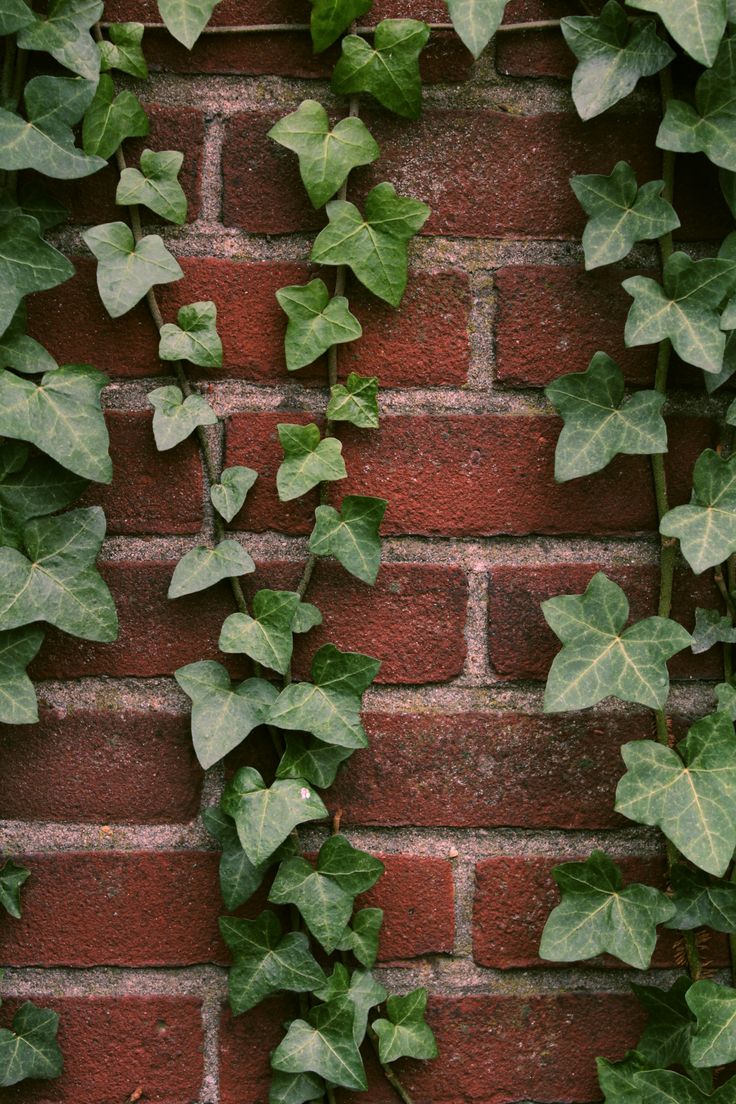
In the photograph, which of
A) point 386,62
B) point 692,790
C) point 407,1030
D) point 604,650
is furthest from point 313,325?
point 407,1030

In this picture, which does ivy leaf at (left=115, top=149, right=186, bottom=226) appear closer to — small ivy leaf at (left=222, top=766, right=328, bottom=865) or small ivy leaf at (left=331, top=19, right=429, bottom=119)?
small ivy leaf at (left=331, top=19, right=429, bottom=119)

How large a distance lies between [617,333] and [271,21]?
0.35 meters

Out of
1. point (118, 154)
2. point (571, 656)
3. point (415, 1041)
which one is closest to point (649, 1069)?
point (415, 1041)

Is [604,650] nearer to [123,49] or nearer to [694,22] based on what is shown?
[694,22]

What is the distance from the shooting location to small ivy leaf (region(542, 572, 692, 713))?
699 mm

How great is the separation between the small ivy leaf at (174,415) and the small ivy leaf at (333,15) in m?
0.27

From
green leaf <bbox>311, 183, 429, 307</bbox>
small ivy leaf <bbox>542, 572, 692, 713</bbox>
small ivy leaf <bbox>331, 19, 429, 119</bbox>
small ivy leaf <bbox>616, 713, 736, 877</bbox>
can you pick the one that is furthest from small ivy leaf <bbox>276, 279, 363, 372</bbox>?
small ivy leaf <bbox>616, 713, 736, 877</bbox>

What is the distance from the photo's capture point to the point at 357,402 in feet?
2.41

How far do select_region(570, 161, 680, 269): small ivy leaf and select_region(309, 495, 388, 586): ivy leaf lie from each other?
0.24m

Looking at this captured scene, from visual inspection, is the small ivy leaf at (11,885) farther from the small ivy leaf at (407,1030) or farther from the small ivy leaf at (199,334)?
the small ivy leaf at (199,334)

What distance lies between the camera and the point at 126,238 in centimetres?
73

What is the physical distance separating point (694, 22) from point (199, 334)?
40cm

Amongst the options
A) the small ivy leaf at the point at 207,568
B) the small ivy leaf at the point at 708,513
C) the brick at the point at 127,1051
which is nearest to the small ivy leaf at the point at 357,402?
the small ivy leaf at the point at 207,568

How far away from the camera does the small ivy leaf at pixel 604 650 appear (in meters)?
0.70
